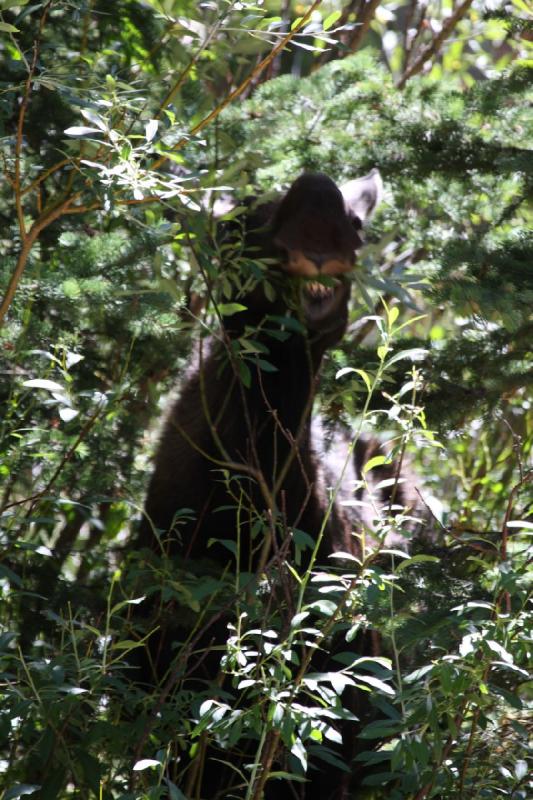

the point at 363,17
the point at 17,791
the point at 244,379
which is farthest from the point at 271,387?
the point at 363,17

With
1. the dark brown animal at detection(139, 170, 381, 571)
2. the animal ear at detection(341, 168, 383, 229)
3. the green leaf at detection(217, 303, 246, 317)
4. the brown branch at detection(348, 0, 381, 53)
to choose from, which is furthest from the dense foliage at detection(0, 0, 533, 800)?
the brown branch at detection(348, 0, 381, 53)

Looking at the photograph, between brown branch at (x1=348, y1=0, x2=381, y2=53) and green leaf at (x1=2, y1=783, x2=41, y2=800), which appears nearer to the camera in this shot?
green leaf at (x1=2, y1=783, x2=41, y2=800)

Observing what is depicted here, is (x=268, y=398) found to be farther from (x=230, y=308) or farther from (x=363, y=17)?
(x=363, y=17)

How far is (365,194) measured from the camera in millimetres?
3809

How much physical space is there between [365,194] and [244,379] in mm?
1152

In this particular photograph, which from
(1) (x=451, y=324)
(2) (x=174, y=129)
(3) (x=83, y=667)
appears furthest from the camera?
(1) (x=451, y=324)

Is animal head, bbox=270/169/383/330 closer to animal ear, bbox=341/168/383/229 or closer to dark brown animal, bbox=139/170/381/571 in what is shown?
dark brown animal, bbox=139/170/381/571

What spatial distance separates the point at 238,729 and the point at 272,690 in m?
0.11

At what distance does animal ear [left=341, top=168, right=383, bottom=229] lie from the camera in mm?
3799

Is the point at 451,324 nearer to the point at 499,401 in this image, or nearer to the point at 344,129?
the point at 344,129

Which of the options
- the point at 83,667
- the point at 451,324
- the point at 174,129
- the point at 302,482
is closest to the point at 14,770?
the point at 83,667

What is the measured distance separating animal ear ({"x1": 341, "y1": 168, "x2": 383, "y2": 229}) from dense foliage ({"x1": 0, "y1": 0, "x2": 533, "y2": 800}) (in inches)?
9.3

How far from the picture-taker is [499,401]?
367 cm

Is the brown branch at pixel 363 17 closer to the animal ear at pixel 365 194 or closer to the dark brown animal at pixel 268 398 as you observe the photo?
the animal ear at pixel 365 194
